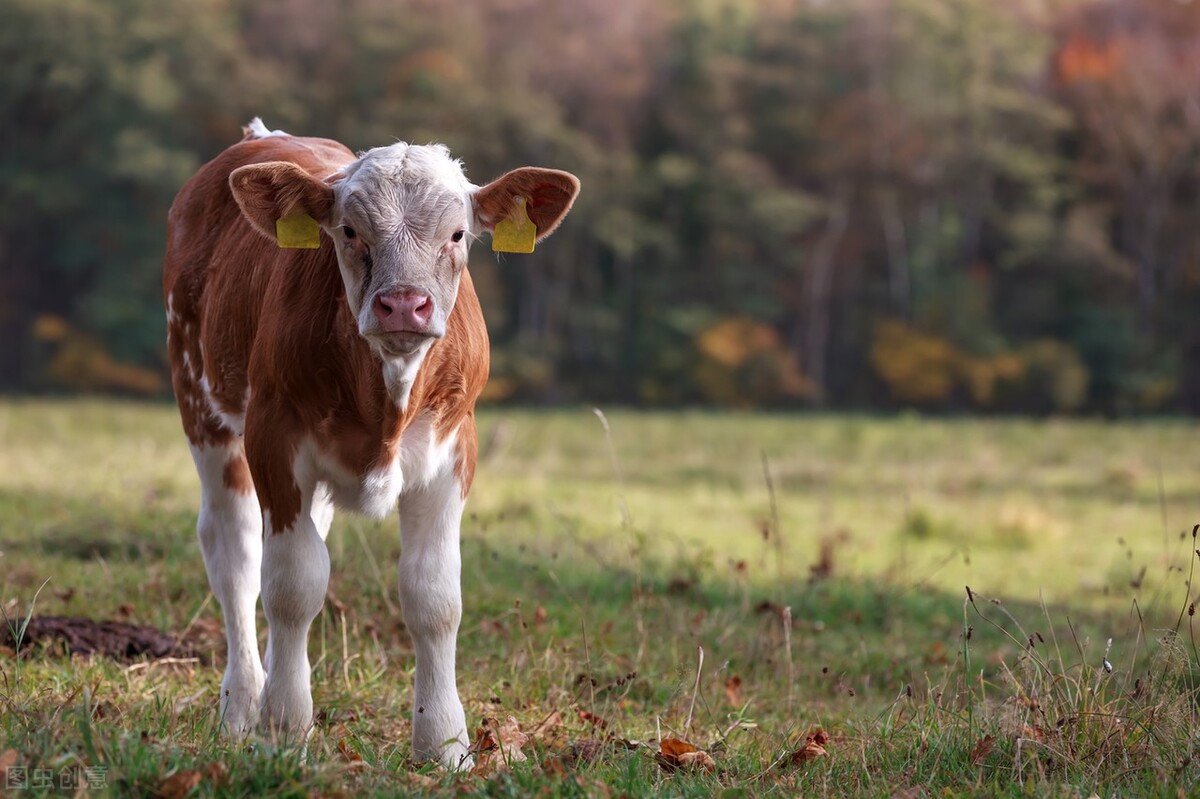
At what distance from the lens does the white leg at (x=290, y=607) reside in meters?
4.42

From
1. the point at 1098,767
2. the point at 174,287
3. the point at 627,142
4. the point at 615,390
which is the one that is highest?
the point at 627,142

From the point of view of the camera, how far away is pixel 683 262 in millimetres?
48062

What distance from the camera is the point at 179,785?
322cm

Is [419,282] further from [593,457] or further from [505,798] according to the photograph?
[593,457]

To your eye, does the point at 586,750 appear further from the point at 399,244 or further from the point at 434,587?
the point at 399,244

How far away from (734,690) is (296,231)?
9.37 feet

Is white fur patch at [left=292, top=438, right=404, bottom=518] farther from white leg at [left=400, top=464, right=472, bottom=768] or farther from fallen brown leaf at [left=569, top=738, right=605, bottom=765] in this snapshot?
fallen brown leaf at [left=569, top=738, right=605, bottom=765]

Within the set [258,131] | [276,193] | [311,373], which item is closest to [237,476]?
[311,373]

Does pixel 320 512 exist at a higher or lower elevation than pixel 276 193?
lower

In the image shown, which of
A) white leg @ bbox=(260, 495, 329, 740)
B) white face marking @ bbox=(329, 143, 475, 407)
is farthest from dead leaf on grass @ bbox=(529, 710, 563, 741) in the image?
white face marking @ bbox=(329, 143, 475, 407)

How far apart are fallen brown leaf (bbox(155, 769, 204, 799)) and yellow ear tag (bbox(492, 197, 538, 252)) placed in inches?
84.5

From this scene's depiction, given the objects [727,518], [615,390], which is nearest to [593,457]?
[727,518]

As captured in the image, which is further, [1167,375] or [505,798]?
[1167,375]

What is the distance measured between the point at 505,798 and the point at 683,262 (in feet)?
148
